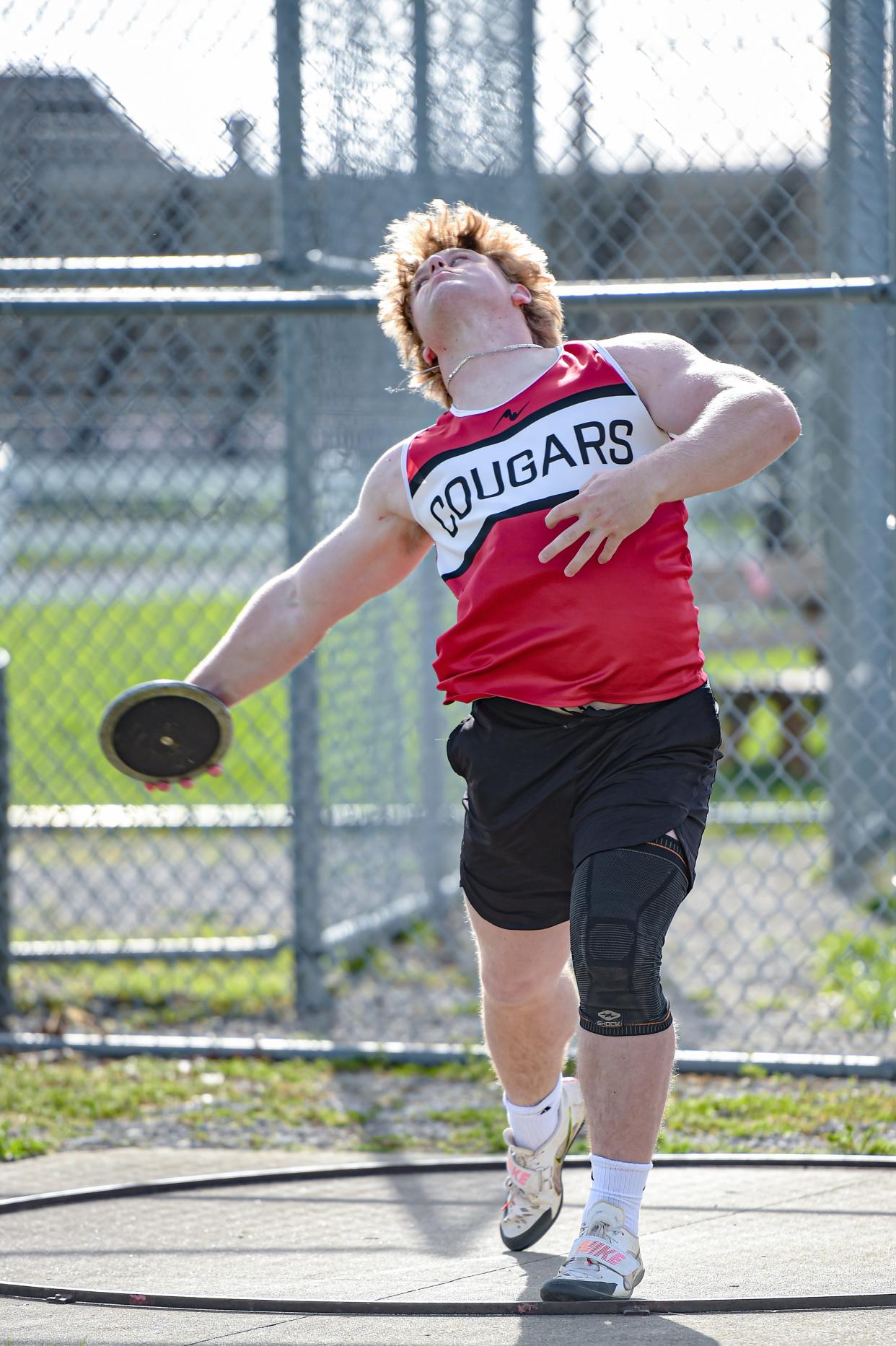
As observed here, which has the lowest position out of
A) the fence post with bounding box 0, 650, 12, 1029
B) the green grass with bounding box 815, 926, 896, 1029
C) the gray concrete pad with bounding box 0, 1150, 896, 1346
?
the gray concrete pad with bounding box 0, 1150, 896, 1346

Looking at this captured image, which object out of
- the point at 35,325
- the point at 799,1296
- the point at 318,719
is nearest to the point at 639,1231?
the point at 799,1296

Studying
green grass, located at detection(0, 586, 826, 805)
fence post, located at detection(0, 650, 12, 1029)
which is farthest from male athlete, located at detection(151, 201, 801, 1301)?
fence post, located at detection(0, 650, 12, 1029)

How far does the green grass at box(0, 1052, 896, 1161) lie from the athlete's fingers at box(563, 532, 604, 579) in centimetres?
174

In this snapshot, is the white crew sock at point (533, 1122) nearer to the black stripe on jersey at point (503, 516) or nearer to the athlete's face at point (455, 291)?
the black stripe on jersey at point (503, 516)

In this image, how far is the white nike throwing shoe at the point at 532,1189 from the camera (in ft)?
10.1

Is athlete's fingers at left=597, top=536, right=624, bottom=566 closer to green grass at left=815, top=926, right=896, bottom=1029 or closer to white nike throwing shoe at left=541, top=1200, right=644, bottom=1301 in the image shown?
white nike throwing shoe at left=541, top=1200, right=644, bottom=1301

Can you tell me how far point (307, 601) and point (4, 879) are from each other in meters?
2.32

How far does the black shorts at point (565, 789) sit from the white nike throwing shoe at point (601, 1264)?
56 centimetres

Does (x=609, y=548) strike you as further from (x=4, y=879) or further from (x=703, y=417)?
(x=4, y=879)

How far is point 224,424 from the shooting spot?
462 inches

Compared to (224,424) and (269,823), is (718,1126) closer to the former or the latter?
(269,823)

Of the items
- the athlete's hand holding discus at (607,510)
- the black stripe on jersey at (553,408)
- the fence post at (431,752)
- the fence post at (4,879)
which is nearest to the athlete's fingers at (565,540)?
the athlete's hand holding discus at (607,510)

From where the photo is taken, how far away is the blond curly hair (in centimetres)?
323

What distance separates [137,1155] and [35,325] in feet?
18.5
